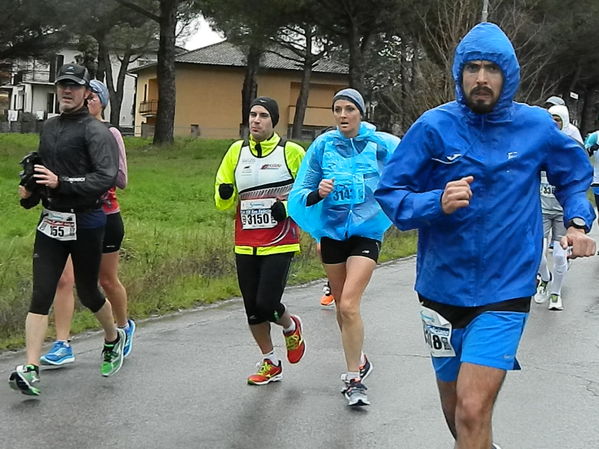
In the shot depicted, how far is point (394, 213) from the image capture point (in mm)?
4320

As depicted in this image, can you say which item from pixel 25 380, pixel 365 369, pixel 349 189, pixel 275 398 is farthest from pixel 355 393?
pixel 25 380

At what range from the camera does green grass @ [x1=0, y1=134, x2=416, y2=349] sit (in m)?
9.61

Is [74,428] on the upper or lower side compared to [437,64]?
lower

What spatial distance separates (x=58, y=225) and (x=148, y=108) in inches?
2413

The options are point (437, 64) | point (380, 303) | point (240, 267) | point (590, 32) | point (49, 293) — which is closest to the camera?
point (49, 293)

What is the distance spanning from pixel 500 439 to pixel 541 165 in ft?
6.66

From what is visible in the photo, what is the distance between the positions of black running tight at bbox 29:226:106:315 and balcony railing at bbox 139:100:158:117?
59138 mm

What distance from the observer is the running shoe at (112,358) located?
23.3 feet

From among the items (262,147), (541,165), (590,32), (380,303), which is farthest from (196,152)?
(541,165)

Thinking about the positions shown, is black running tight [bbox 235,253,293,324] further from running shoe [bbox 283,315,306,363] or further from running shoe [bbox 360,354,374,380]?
running shoe [bbox 360,354,374,380]

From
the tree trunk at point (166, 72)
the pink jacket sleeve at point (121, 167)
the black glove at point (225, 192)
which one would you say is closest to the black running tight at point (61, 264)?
the pink jacket sleeve at point (121, 167)

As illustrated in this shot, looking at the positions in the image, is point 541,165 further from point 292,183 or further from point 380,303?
point 380,303

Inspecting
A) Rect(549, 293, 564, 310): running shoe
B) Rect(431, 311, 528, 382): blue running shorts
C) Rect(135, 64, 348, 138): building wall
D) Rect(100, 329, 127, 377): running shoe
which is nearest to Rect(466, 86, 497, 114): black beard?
Rect(431, 311, 528, 382): blue running shorts

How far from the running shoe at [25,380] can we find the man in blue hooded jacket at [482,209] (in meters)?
2.84
